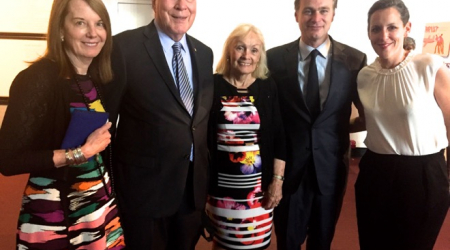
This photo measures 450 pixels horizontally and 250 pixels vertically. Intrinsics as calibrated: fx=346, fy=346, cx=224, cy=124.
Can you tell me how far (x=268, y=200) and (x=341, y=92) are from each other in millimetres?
756

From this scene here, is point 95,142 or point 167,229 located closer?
point 95,142

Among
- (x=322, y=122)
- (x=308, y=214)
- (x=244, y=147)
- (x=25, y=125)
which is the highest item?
(x=25, y=125)

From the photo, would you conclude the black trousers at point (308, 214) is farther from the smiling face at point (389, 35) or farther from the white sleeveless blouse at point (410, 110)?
the smiling face at point (389, 35)

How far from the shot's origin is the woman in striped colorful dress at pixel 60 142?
1.26 metres

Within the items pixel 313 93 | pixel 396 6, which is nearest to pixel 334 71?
pixel 313 93

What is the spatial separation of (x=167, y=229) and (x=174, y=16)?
1122 millimetres

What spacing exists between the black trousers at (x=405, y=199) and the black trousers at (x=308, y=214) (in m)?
0.23

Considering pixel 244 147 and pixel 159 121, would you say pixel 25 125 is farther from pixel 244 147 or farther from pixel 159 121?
pixel 244 147

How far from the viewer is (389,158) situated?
1.80 m

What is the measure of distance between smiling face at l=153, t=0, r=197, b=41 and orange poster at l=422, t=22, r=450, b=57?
4.32 m

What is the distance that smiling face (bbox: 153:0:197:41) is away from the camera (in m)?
1.71

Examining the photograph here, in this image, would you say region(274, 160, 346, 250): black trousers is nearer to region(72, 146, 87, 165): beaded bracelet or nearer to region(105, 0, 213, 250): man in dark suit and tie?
region(105, 0, 213, 250): man in dark suit and tie

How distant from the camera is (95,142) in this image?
1339 mm

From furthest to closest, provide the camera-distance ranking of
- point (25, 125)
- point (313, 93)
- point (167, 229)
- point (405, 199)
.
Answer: point (313, 93) < point (167, 229) < point (405, 199) < point (25, 125)
